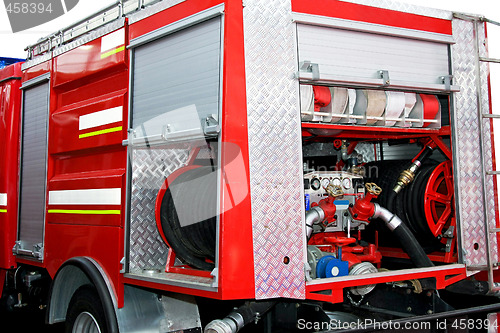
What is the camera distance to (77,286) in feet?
16.5

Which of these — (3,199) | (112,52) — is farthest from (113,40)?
(3,199)

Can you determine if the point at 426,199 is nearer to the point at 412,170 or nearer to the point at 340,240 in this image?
the point at 412,170

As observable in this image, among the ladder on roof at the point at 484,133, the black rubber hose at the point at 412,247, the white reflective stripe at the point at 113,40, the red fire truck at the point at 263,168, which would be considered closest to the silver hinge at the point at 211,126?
the red fire truck at the point at 263,168

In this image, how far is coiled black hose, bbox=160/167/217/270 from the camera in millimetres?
4082

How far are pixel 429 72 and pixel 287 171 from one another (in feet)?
5.46

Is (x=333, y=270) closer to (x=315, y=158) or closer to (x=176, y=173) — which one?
(x=176, y=173)

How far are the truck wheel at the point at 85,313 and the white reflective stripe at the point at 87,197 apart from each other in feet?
2.42

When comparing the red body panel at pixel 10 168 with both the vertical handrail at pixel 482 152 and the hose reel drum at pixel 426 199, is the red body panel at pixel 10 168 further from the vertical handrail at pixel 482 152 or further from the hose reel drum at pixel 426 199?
the vertical handrail at pixel 482 152

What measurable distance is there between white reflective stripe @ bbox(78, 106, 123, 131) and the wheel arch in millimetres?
1175

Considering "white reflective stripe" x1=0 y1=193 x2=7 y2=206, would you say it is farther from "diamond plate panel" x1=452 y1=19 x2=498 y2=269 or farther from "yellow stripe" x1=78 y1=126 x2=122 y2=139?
"diamond plate panel" x1=452 y1=19 x2=498 y2=269

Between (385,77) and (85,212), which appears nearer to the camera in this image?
(385,77)

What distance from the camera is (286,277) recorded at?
377 centimetres

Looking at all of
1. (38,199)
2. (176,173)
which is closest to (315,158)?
(176,173)

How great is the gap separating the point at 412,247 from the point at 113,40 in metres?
3.07
